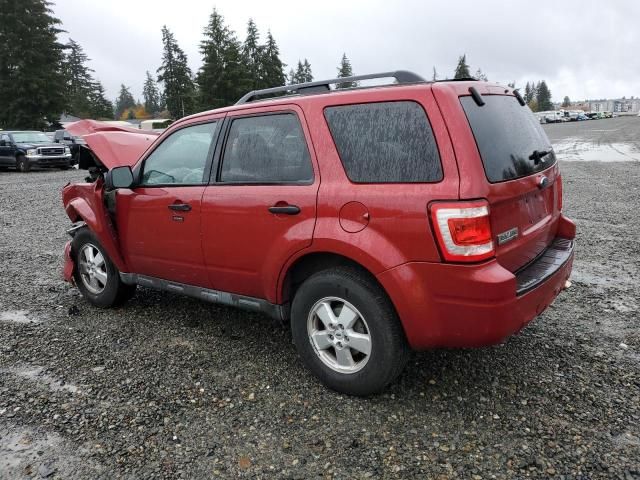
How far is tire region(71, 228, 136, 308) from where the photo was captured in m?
4.68

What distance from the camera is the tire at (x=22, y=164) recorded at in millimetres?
20109

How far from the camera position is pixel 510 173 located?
288 centimetres

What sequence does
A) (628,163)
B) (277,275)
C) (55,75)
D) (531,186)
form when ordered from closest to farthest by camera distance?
(531,186)
(277,275)
(628,163)
(55,75)

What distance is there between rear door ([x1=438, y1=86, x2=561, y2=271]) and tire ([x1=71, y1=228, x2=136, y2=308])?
3455 mm

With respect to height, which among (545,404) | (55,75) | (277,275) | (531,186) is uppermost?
(55,75)

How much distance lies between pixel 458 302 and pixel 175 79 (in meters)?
70.9

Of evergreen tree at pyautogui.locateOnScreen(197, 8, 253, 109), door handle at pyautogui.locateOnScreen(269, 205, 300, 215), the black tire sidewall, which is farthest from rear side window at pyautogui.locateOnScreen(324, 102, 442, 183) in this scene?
evergreen tree at pyautogui.locateOnScreen(197, 8, 253, 109)

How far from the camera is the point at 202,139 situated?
3.87m

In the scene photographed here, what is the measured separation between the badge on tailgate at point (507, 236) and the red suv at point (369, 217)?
15mm

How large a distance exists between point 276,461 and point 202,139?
7.92 feet

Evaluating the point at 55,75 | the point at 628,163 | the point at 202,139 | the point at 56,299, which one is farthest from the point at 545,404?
the point at 55,75

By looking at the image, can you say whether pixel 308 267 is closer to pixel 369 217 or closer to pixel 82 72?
pixel 369 217

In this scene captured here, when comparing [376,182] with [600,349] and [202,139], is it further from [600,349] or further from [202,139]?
[600,349]

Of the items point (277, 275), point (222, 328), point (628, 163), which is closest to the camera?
point (277, 275)
